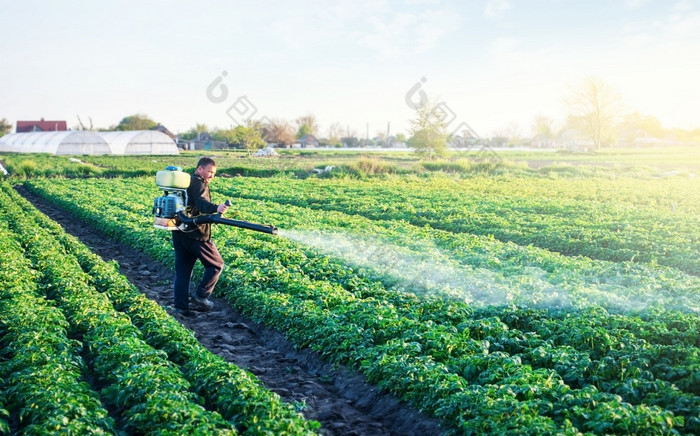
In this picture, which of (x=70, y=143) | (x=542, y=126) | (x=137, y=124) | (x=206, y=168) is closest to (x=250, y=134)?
(x=70, y=143)

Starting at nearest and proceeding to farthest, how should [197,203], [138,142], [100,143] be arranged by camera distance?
[197,203], [100,143], [138,142]

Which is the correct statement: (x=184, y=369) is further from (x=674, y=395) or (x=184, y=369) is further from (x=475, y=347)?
(x=674, y=395)

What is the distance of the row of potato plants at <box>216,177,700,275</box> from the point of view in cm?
1444

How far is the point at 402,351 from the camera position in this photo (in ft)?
22.9

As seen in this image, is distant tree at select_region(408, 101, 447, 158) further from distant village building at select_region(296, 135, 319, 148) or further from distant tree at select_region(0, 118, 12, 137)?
distant tree at select_region(0, 118, 12, 137)

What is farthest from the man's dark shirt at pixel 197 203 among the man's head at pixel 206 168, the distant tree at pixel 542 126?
the distant tree at pixel 542 126

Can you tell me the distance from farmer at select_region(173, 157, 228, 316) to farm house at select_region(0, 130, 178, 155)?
2369 inches

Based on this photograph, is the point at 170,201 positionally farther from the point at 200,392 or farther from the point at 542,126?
the point at 542,126

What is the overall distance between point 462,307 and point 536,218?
11043 millimetres

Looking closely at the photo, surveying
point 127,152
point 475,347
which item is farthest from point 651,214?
point 127,152

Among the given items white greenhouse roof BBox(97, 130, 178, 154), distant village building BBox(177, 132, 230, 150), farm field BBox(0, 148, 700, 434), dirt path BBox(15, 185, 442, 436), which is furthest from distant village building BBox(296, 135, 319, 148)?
dirt path BBox(15, 185, 442, 436)

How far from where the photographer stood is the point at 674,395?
564 cm

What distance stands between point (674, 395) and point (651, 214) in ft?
50.8

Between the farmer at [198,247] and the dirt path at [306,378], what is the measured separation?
1.00 feet
